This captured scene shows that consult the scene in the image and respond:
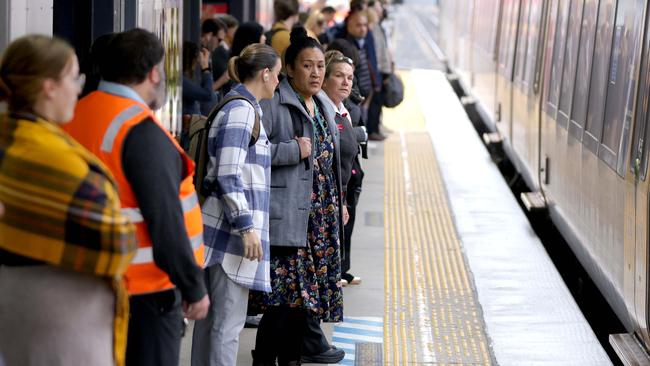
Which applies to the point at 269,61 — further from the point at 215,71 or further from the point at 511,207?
the point at 511,207

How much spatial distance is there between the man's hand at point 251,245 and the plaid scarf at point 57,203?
1517 mm

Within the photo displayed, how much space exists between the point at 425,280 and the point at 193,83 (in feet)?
8.04

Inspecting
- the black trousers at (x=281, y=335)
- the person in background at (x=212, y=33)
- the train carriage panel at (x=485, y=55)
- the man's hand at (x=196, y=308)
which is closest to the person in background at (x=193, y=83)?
the person in background at (x=212, y=33)

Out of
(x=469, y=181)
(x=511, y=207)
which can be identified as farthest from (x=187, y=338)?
(x=469, y=181)

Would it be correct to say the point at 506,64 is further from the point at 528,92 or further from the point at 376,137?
the point at 528,92

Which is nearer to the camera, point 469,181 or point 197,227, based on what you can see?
point 197,227

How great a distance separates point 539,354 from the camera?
648cm

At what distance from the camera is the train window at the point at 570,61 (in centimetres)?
881

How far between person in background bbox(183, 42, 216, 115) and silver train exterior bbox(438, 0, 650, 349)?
9.04ft

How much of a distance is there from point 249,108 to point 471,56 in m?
16.7

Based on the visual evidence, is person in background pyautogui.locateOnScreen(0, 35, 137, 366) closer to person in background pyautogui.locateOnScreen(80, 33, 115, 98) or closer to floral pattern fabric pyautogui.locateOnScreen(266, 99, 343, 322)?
person in background pyautogui.locateOnScreen(80, 33, 115, 98)

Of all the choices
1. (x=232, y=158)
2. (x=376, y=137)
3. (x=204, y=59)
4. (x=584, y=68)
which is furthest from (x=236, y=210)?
(x=376, y=137)

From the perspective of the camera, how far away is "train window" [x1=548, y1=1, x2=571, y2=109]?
31.6 ft

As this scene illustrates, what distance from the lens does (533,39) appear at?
11953 millimetres
